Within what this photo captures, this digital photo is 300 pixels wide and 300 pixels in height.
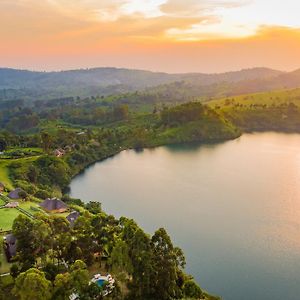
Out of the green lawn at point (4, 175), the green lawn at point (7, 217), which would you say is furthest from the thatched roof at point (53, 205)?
the green lawn at point (4, 175)

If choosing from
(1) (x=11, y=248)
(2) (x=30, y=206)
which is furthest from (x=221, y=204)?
(1) (x=11, y=248)

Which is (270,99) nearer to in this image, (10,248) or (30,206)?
(30,206)

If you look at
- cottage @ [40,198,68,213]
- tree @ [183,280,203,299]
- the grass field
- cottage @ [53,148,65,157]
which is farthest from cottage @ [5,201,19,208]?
the grass field

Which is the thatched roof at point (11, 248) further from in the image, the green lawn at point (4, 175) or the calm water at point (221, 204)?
the green lawn at point (4, 175)

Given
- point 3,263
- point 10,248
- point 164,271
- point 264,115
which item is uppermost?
point 264,115

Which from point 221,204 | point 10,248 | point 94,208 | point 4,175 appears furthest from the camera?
point 4,175

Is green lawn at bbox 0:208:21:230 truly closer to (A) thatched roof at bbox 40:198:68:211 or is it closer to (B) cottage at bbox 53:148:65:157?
(A) thatched roof at bbox 40:198:68:211

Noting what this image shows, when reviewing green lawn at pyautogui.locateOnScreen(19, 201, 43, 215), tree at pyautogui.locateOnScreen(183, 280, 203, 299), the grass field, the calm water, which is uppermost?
the grass field
